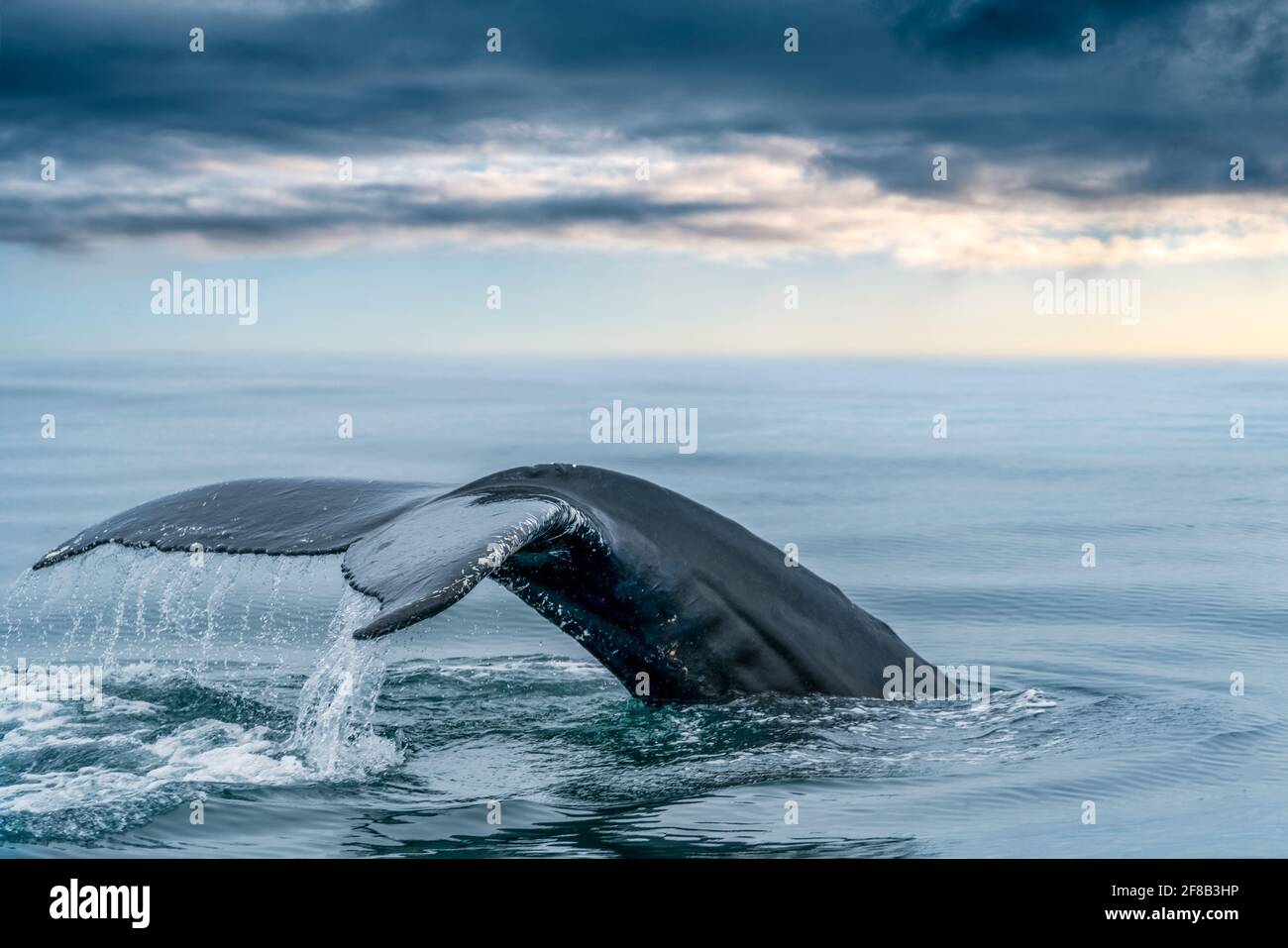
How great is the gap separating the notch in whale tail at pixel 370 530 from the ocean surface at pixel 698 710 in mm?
130

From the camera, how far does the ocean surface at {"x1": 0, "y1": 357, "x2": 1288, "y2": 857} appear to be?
219 inches

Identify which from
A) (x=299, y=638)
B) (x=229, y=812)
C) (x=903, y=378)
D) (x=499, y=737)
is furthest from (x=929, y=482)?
(x=903, y=378)

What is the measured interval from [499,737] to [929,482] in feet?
49.7

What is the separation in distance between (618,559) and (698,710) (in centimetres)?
87

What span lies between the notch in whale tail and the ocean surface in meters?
0.13
